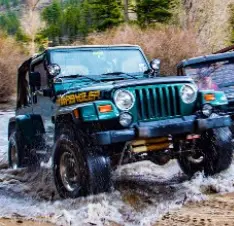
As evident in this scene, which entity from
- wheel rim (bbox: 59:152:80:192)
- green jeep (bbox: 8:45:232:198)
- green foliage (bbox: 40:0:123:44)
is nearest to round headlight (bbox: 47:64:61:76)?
green jeep (bbox: 8:45:232:198)

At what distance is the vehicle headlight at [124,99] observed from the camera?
5.82 meters

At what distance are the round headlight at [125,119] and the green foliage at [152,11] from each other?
22701 mm

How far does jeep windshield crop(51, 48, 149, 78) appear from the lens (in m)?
7.04

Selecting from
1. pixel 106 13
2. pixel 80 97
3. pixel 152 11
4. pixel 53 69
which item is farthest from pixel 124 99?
pixel 106 13

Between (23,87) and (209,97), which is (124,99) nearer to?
(209,97)

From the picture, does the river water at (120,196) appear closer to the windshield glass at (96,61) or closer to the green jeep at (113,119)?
the green jeep at (113,119)

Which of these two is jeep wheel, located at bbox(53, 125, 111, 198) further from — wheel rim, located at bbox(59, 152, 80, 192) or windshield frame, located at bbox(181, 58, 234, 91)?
windshield frame, located at bbox(181, 58, 234, 91)

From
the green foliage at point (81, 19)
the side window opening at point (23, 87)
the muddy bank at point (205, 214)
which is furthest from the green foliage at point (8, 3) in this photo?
the muddy bank at point (205, 214)

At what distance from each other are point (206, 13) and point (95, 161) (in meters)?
23.4

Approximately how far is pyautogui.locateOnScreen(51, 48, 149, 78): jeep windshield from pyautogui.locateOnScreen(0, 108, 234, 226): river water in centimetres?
143

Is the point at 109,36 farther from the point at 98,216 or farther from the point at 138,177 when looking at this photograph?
the point at 98,216

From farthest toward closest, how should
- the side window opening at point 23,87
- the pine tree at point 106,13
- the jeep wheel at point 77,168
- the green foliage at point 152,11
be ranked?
the pine tree at point 106,13 → the green foliage at point 152,11 → the side window opening at point 23,87 → the jeep wheel at point 77,168

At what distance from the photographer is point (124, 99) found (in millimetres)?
5836

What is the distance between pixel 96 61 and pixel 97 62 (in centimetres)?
2
